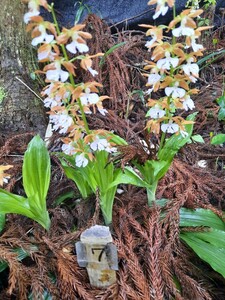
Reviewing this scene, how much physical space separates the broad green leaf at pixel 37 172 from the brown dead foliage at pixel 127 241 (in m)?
0.12

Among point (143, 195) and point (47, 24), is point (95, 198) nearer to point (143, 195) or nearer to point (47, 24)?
point (143, 195)

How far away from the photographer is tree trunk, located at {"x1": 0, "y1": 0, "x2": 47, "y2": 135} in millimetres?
1790

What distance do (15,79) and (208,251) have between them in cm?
129

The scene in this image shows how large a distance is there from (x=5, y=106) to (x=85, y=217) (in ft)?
2.80

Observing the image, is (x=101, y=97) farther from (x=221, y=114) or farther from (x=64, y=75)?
(x=221, y=114)

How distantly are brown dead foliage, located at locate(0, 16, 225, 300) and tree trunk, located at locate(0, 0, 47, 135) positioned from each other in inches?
7.5

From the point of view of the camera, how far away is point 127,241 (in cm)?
114

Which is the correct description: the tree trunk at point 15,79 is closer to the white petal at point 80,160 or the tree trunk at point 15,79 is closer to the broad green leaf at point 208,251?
the white petal at point 80,160

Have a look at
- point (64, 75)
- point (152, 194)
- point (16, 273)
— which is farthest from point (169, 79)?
point (16, 273)

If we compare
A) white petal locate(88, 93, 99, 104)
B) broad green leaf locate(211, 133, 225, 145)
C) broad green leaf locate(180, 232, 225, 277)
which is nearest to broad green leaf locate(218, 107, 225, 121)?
broad green leaf locate(211, 133, 225, 145)

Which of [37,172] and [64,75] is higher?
[64,75]

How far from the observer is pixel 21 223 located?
1.28 metres

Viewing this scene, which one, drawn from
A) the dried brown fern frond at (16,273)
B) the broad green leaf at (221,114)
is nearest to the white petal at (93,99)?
the dried brown fern frond at (16,273)

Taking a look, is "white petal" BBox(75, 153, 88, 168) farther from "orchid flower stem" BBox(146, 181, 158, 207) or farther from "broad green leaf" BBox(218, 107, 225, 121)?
"broad green leaf" BBox(218, 107, 225, 121)
